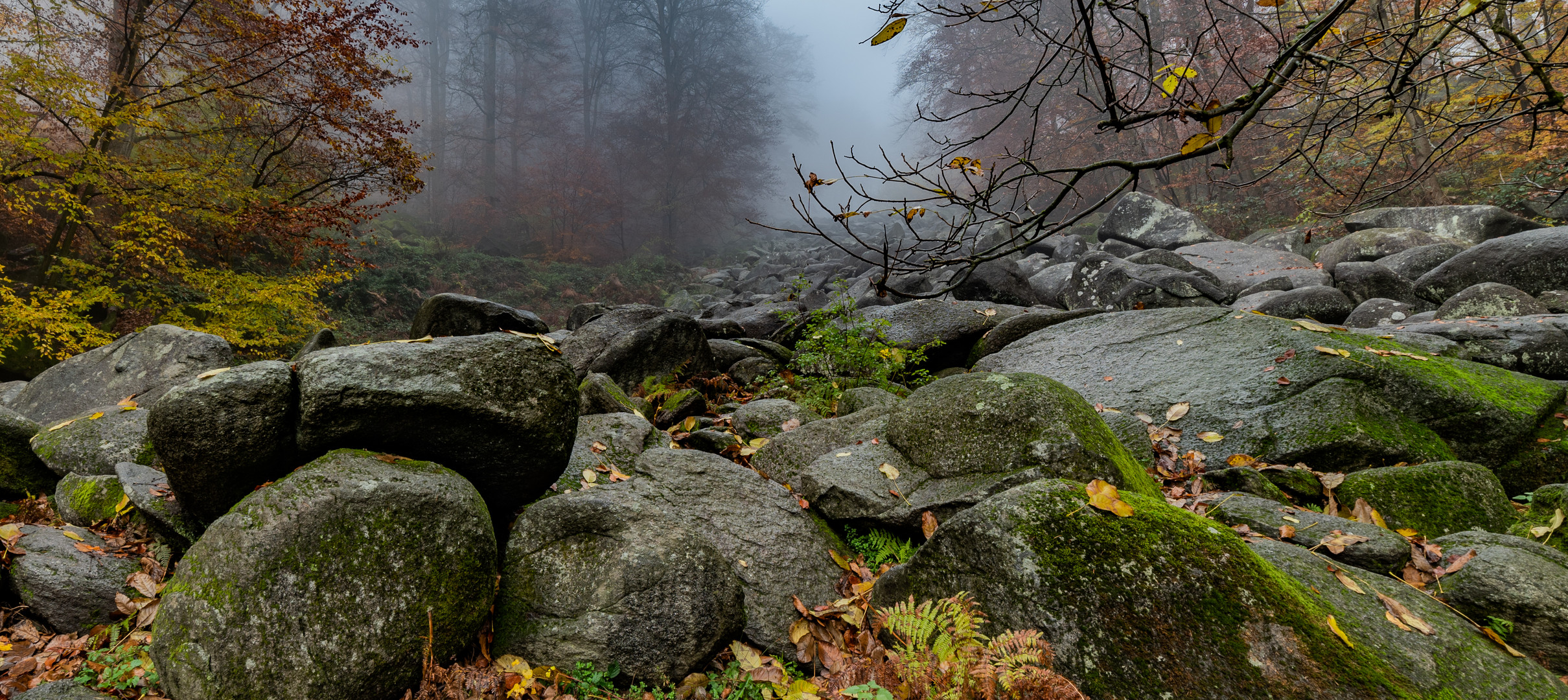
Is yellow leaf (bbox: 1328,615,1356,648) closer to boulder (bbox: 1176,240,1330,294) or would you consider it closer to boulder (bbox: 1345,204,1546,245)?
boulder (bbox: 1176,240,1330,294)

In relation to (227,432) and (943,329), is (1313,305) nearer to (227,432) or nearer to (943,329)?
(943,329)

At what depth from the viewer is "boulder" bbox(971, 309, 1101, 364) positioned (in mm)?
7020

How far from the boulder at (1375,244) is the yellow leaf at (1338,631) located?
38.6ft

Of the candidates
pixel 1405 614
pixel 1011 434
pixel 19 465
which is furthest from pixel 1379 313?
pixel 19 465

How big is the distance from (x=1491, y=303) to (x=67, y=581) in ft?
40.8

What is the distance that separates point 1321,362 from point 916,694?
4.41 metres

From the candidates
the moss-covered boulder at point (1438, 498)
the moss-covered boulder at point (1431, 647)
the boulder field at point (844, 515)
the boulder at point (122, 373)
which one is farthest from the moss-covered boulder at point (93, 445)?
the moss-covered boulder at point (1438, 498)

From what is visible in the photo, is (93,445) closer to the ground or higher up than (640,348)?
closer to the ground

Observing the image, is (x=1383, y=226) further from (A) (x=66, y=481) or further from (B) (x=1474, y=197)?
(A) (x=66, y=481)

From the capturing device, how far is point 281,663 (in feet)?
8.04

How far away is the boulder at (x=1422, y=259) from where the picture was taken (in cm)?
916

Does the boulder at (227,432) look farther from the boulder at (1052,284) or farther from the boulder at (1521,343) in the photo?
the boulder at (1052,284)

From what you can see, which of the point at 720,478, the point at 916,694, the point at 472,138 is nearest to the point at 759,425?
the point at 720,478

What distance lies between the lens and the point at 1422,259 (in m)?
9.27
